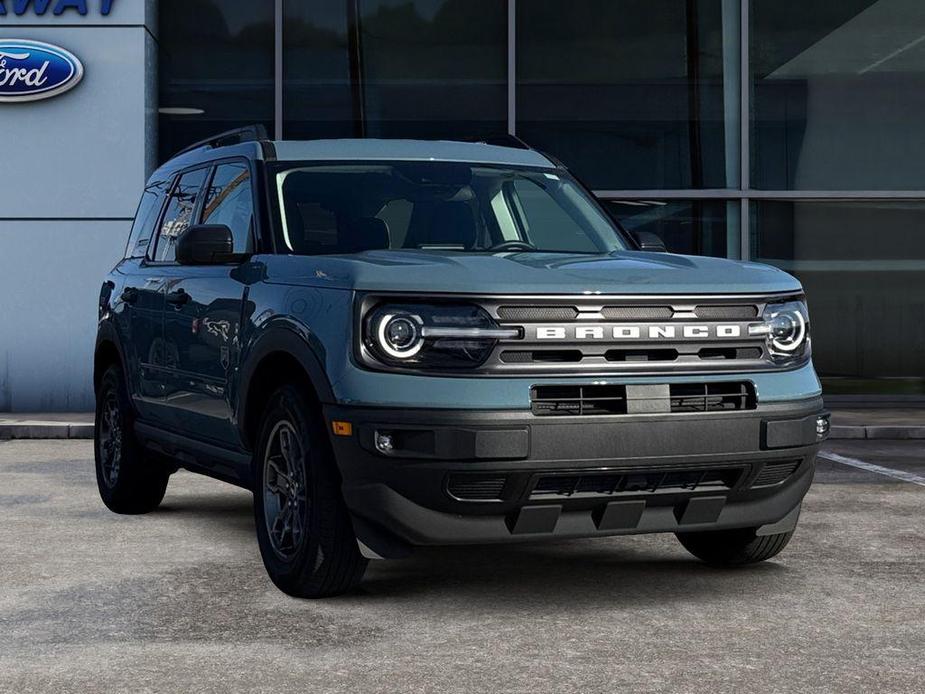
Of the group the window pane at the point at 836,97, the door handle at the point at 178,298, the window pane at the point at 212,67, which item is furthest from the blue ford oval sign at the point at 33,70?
the door handle at the point at 178,298

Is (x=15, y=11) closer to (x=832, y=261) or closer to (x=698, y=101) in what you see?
(x=698, y=101)

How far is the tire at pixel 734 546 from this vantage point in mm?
6723

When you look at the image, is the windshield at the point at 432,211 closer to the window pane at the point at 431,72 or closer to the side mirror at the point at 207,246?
the side mirror at the point at 207,246

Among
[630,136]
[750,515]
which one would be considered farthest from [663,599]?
[630,136]

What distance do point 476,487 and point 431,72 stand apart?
45.4 feet

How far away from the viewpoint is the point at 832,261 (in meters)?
18.7

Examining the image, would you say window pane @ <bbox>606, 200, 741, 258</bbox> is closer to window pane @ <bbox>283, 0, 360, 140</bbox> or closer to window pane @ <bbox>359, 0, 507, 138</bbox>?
window pane @ <bbox>359, 0, 507, 138</bbox>

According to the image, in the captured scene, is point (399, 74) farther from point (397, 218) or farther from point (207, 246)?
point (207, 246)

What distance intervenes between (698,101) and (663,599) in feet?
Answer: 44.3

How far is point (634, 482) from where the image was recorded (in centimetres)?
573

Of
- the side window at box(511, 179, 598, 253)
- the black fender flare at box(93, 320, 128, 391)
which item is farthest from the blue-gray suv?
the black fender flare at box(93, 320, 128, 391)

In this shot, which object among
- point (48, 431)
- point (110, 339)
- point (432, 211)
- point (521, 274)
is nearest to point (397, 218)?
point (432, 211)

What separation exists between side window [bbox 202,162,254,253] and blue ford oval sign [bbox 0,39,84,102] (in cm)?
1095

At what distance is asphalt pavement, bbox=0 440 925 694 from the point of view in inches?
193
